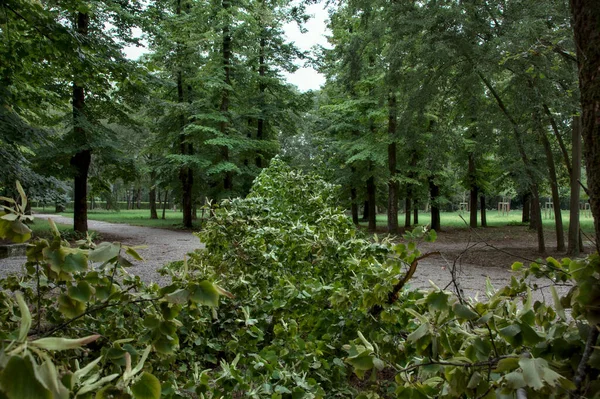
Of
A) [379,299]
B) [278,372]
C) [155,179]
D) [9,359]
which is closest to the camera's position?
[9,359]

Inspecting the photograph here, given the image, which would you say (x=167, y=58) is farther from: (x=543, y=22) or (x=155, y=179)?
(x=543, y=22)

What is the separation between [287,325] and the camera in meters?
2.17

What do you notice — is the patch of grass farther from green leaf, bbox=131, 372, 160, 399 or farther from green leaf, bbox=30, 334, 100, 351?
green leaf, bbox=30, 334, 100, 351

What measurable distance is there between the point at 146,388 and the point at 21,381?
356mm

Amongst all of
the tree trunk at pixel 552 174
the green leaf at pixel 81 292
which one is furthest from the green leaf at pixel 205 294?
the tree trunk at pixel 552 174

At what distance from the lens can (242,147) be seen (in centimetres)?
1714

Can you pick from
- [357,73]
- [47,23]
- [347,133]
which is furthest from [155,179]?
[47,23]

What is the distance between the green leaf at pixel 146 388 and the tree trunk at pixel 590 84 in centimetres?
111

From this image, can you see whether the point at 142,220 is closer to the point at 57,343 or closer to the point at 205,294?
the point at 205,294

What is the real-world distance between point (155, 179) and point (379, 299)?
22.3 meters

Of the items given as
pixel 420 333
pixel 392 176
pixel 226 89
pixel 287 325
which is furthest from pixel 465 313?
pixel 226 89

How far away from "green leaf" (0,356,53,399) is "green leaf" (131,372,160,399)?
320 millimetres

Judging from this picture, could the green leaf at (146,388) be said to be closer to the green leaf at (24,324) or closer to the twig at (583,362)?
the green leaf at (24,324)

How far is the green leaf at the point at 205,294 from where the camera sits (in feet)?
3.06
